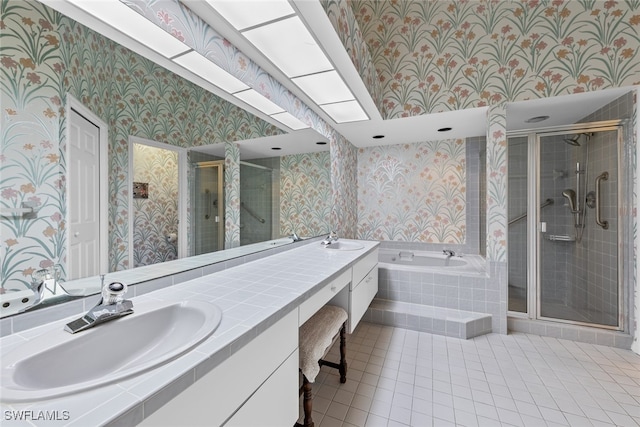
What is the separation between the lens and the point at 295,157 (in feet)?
7.04

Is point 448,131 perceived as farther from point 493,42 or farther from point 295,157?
point 295,157

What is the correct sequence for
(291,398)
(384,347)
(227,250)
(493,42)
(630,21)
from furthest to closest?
(493,42) → (384,347) → (630,21) → (227,250) → (291,398)

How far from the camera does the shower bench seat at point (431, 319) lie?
2207mm

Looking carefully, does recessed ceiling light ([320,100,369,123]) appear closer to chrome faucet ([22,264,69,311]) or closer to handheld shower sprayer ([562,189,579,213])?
chrome faucet ([22,264,69,311])

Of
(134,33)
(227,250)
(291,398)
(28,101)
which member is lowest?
(291,398)

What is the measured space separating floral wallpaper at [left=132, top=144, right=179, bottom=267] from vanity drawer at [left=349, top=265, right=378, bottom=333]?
3.63ft

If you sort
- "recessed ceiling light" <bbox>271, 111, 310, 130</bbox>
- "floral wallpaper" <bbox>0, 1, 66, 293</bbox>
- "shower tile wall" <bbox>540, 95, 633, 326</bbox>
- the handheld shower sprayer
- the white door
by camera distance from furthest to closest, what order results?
the handheld shower sprayer, "shower tile wall" <bbox>540, 95, 633, 326</bbox>, "recessed ceiling light" <bbox>271, 111, 310, 130</bbox>, the white door, "floral wallpaper" <bbox>0, 1, 66, 293</bbox>

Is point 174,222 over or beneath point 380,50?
beneath

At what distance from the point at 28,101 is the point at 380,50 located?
273cm

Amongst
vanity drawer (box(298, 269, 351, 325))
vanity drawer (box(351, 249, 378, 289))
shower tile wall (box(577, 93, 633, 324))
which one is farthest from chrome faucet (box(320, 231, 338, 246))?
shower tile wall (box(577, 93, 633, 324))

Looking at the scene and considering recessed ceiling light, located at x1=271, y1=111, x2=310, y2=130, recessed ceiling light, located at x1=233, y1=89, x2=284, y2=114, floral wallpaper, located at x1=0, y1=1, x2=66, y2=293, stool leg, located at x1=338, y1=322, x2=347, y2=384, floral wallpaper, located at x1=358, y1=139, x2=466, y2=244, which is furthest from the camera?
floral wallpaper, located at x1=358, y1=139, x2=466, y2=244

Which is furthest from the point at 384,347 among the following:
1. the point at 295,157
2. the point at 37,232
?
the point at 37,232

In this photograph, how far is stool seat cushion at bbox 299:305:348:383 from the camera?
3.83ft

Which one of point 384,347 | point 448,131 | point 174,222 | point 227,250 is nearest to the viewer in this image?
point 174,222
